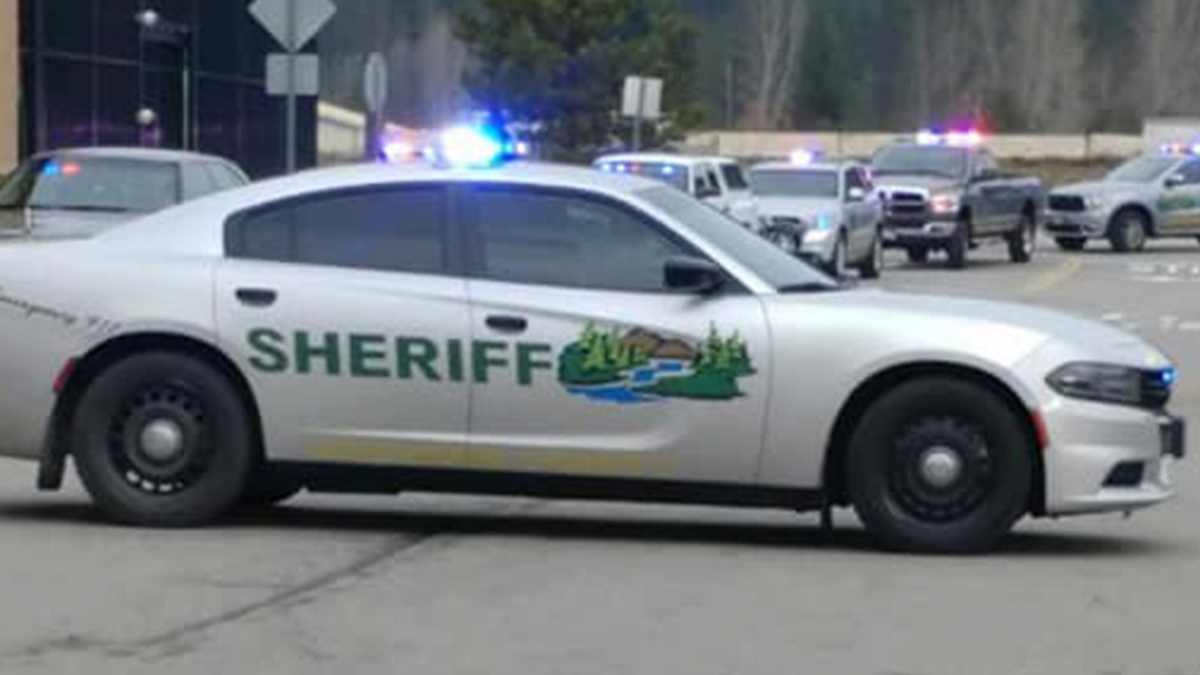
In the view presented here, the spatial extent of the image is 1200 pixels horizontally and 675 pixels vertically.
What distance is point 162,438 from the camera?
10.2m

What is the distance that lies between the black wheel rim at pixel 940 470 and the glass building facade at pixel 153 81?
2594 cm

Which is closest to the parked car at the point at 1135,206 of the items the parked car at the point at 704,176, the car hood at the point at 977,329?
the parked car at the point at 704,176

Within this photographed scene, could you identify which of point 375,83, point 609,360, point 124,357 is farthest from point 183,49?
point 609,360

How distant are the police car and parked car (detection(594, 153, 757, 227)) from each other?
20.1 m

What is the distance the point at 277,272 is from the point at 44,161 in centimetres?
1238

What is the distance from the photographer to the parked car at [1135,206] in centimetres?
4438

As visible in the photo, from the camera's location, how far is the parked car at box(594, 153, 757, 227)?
3117cm

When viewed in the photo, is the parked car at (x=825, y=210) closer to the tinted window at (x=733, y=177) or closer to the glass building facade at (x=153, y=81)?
the tinted window at (x=733, y=177)

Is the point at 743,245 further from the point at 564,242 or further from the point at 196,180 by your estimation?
the point at 196,180

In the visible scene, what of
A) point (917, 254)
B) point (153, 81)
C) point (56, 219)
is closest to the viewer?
point (56, 219)

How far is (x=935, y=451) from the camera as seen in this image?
9.80 metres

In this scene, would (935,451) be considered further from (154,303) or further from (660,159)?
(660,159)

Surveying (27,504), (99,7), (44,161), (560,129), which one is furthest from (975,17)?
(27,504)

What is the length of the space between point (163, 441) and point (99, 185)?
1178cm
